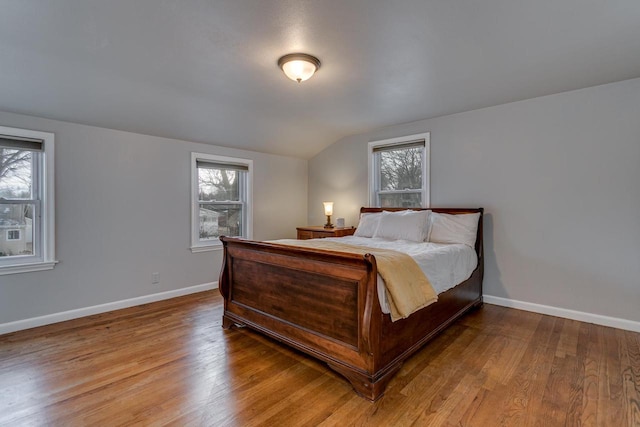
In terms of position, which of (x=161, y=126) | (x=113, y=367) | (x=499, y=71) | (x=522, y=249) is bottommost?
(x=113, y=367)

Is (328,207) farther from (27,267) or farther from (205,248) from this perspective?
(27,267)

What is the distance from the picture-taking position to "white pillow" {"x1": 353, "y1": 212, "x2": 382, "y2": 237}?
394 centimetres

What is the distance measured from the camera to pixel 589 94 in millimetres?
3031

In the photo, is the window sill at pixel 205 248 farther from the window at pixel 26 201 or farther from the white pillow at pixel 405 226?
the white pillow at pixel 405 226

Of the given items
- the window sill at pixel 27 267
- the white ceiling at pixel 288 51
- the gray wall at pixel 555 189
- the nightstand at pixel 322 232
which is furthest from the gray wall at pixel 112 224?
the gray wall at pixel 555 189

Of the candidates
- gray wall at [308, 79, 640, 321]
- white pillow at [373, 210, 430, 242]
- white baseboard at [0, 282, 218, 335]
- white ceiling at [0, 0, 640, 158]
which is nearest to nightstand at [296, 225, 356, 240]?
white pillow at [373, 210, 430, 242]

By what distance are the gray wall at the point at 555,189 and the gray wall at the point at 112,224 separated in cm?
319

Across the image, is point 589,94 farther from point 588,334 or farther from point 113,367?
point 113,367

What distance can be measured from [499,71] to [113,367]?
12.8 ft

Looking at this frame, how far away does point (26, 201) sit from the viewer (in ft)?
9.97

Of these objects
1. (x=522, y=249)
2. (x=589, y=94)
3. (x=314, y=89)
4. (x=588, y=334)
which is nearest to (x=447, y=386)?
(x=588, y=334)

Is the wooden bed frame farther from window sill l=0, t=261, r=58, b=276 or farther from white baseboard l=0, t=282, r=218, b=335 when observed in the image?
window sill l=0, t=261, r=58, b=276

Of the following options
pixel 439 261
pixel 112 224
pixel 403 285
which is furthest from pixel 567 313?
pixel 112 224

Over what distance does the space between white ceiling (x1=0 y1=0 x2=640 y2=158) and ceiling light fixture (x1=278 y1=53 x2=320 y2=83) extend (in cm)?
6
